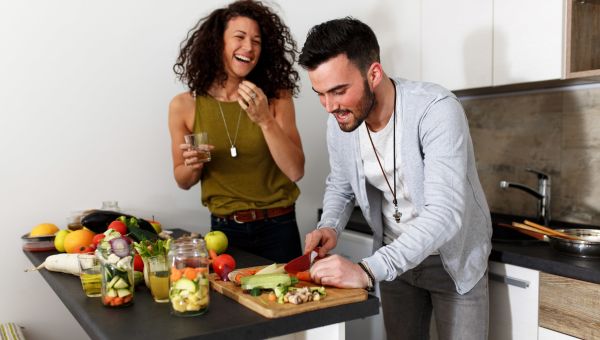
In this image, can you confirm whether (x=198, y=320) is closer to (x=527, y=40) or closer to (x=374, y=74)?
(x=374, y=74)

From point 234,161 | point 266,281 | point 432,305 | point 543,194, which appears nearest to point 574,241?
point 432,305

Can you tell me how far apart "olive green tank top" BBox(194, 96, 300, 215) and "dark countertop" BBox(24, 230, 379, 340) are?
0.75 meters

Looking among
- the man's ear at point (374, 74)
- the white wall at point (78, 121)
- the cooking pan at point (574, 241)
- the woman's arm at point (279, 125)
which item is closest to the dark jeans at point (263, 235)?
the woman's arm at point (279, 125)

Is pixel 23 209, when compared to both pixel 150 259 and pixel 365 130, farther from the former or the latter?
pixel 365 130

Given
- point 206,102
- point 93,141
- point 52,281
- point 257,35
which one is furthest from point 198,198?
point 52,281

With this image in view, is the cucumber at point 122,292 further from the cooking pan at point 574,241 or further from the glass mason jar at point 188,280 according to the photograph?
the cooking pan at point 574,241

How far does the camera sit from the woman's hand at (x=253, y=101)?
179cm

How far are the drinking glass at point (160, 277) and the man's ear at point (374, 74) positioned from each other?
2.33 ft

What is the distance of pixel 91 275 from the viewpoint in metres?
1.33

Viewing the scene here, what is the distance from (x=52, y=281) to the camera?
153 centimetres

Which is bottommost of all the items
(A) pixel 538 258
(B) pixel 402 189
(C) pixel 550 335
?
(C) pixel 550 335

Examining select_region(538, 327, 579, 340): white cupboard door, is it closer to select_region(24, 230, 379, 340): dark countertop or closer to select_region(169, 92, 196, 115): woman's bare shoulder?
select_region(24, 230, 379, 340): dark countertop

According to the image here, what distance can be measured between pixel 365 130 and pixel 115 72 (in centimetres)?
131

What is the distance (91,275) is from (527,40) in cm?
173
